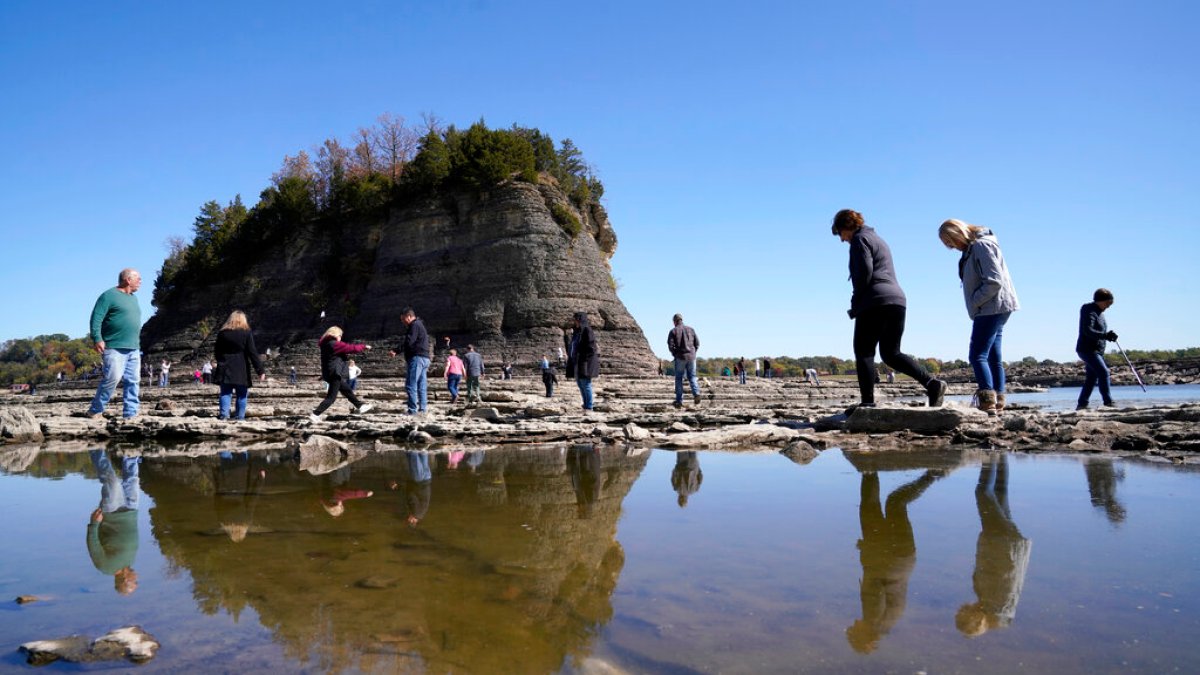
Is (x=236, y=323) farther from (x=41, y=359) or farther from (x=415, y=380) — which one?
(x=41, y=359)

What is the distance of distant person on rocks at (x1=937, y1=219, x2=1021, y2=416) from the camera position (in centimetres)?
696

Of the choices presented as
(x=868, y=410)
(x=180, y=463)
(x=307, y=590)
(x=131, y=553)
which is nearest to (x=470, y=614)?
(x=307, y=590)

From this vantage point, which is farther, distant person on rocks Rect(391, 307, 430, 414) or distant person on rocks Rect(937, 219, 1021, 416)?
distant person on rocks Rect(391, 307, 430, 414)

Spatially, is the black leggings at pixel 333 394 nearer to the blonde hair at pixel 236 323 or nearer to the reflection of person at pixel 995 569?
the blonde hair at pixel 236 323

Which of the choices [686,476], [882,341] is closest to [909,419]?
[882,341]

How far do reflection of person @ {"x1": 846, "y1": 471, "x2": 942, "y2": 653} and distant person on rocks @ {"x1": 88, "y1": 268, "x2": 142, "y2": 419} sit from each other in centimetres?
875

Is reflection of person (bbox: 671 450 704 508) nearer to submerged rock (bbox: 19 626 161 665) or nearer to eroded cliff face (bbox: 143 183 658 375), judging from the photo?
submerged rock (bbox: 19 626 161 665)

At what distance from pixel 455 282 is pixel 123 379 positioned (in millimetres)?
32112

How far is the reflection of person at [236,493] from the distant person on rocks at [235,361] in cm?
367

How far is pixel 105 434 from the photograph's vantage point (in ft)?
28.1

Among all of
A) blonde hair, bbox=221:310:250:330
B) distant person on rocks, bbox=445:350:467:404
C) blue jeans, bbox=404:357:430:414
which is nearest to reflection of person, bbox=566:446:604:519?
blue jeans, bbox=404:357:430:414

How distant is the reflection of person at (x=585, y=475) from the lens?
3783 mm

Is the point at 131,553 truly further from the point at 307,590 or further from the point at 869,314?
the point at 869,314

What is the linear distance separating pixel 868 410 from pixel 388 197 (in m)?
43.1
